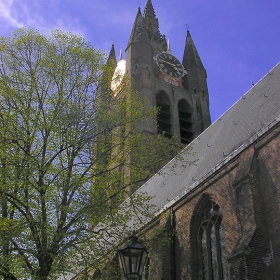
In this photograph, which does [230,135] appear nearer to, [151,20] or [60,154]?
[60,154]

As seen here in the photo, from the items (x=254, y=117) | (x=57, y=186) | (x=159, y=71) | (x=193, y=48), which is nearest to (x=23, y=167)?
(x=57, y=186)

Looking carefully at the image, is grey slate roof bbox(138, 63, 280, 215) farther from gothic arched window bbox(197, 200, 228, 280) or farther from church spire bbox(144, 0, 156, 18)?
church spire bbox(144, 0, 156, 18)

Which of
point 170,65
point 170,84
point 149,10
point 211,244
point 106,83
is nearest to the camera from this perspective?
point 211,244

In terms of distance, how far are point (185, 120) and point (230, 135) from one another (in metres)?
17.8

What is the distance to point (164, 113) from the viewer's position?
105 ft

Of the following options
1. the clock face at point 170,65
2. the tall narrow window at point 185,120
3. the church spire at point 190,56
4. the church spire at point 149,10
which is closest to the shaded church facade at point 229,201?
the tall narrow window at point 185,120

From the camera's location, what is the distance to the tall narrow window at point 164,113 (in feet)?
102

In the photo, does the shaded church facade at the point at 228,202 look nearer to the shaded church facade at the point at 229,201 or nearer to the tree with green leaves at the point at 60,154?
the shaded church facade at the point at 229,201

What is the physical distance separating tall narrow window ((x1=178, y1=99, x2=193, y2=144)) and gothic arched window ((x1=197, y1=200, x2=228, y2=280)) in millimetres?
17834

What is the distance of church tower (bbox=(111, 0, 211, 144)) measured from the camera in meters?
31.2

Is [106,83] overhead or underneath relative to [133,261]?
overhead

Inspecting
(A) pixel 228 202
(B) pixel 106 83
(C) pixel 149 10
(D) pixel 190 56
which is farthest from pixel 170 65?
(A) pixel 228 202

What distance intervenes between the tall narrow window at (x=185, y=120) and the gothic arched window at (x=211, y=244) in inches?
702

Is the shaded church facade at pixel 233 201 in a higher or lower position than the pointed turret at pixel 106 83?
lower
